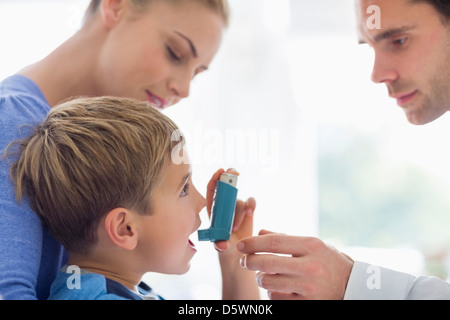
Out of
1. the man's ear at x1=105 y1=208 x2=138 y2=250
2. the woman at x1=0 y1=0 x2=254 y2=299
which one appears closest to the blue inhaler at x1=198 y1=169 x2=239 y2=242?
the man's ear at x1=105 y1=208 x2=138 y2=250

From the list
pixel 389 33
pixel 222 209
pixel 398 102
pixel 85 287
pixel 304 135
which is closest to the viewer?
pixel 85 287

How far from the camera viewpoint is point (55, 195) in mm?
881

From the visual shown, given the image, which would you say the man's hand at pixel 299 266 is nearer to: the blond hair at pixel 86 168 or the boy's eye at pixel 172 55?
the blond hair at pixel 86 168

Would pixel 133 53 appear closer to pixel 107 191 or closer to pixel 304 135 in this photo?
pixel 107 191

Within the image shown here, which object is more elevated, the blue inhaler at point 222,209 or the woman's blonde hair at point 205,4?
the woman's blonde hair at point 205,4

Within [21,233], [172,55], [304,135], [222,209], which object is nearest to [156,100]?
[172,55]

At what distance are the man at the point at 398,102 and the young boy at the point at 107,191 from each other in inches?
6.7

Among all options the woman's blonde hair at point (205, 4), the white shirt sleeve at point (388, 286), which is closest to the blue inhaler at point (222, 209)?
the white shirt sleeve at point (388, 286)

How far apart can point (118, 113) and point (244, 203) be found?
0.37 m

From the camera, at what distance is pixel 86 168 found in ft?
2.86

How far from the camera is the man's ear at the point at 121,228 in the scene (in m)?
0.88

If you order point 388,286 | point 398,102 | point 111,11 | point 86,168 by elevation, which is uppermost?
point 111,11

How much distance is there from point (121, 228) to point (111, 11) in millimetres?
607
